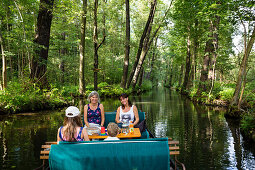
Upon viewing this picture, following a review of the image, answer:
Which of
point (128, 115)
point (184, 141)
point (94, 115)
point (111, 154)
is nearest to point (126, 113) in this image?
point (128, 115)

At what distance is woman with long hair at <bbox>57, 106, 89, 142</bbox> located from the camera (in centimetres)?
366

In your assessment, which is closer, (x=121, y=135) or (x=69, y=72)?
(x=121, y=135)

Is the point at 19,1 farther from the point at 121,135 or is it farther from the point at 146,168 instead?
the point at 146,168

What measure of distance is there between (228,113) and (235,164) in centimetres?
686

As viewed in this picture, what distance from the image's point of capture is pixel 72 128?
12.2 feet

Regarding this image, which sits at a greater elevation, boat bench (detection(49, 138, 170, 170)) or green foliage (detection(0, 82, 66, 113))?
green foliage (detection(0, 82, 66, 113))

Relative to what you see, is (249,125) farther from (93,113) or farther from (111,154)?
(111,154)

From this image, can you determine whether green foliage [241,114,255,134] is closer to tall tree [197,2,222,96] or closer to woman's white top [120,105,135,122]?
woman's white top [120,105,135,122]

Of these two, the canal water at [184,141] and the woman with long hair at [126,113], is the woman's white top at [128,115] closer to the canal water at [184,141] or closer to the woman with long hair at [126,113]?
the woman with long hair at [126,113]

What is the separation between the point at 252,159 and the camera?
551cm

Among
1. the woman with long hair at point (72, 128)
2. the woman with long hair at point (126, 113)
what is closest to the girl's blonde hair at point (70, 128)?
the woman with long hair at point (72, 128)

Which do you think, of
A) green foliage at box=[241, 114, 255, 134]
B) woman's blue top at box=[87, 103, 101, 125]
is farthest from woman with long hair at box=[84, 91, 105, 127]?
green foliage at box=[241, 114, 255, 134]

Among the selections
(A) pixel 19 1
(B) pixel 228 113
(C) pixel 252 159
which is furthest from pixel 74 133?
(A) pixel 19 1

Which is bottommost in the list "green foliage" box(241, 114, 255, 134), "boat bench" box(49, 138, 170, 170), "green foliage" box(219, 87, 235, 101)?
"green foliage" box(241, 114, 255, 134)
